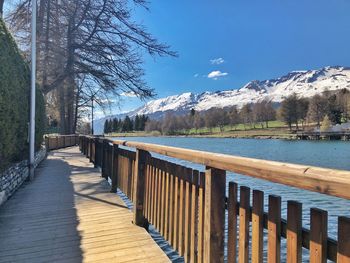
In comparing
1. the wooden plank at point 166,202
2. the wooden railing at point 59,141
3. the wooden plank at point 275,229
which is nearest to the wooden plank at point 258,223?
the wooden plank at point 275,229

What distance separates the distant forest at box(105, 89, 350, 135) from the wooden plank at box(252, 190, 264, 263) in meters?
94.6

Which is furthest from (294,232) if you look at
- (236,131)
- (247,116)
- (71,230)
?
(247,116)

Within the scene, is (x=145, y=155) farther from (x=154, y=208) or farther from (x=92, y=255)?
(x=92, y=255)

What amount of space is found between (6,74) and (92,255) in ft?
14.3

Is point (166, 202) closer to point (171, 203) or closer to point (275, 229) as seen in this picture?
point (171, 203)

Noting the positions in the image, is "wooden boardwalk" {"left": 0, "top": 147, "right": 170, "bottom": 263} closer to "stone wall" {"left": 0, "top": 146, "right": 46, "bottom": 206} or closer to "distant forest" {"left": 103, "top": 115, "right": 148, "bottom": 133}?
"stone wall" {"left": 0, "top": 146, "right": 46, "bottom": 206}

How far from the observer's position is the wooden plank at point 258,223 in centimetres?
214

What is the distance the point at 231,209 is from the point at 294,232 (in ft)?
2.15

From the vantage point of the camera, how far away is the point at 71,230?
15.1ft

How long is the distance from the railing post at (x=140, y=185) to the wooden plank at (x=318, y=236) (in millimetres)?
2965

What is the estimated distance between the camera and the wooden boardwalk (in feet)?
12.1

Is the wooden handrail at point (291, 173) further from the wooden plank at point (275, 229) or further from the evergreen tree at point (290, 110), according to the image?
the evergreen tree at point (290, 110)

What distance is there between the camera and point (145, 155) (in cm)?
455

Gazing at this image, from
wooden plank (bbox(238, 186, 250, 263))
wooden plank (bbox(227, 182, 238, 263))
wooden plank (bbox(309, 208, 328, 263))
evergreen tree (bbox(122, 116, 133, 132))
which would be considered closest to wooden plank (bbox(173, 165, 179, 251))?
wooden plank (bbox(227, 182, 238, 263))
